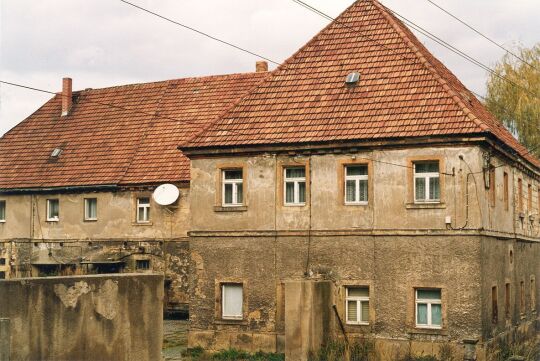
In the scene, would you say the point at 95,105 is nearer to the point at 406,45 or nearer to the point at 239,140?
the point at 239,140

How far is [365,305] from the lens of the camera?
818 inches

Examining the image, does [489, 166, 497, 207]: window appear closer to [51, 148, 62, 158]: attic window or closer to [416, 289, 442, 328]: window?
[416, 289, 442, 328]: window

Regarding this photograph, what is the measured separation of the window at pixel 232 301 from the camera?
870 inches

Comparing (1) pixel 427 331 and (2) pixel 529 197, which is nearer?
(1) pixel 427 331

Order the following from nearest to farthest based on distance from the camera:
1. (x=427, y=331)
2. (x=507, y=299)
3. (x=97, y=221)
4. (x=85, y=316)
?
(x=85, y=316) < (x=427, y=331) < (x=507, y=299) < (x=97, y=221)

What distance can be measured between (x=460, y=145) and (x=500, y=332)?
5.59m

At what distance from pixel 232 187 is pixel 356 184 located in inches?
146

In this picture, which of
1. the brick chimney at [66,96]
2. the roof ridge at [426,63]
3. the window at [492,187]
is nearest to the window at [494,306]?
the window at [492,187]

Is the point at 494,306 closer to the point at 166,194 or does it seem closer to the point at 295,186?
the point at 295,186

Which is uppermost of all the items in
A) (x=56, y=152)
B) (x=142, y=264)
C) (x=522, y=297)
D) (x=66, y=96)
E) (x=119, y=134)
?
(x=66, y=96)

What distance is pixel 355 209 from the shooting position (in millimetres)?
21062

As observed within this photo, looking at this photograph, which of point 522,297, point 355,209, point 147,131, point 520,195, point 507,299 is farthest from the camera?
point 147,131

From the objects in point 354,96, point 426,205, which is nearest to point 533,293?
point 426,205

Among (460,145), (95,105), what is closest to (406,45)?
(460,145)
